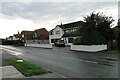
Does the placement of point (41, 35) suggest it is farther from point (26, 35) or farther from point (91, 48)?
point (91, 48)

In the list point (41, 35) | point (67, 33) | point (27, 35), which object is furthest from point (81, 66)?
point (27, 35)

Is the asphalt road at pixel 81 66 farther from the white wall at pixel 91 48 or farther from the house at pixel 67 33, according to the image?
the house at pixel 67 33

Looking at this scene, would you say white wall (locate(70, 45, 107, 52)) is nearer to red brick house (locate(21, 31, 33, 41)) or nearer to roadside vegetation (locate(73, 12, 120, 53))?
roadside vegetation (locate(73, 12, 120, 53))

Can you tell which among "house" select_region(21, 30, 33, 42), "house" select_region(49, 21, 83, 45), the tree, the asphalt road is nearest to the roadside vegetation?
the tree

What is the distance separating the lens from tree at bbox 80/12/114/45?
28.3 metres

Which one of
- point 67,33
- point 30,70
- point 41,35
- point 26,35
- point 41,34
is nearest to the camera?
point 30,70

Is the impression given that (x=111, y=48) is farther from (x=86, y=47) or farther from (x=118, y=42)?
(x=86, y=47)

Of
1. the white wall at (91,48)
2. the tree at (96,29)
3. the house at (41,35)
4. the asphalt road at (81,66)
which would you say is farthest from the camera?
the house at (41,35)

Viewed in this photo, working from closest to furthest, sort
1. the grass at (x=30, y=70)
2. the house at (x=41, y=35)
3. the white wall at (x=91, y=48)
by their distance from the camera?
the grass at (x=30, y=70) < the white wall at (x=91, y=48) < the house at (x=41, y=35)

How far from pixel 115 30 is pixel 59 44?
18.0 meters

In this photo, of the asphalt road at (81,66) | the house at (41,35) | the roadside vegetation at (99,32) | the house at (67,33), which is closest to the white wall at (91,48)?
the roadside vegetation at (99,32)

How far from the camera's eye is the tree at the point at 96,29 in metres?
28.3

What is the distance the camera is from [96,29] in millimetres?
28828

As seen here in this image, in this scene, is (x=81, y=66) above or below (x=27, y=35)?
below
